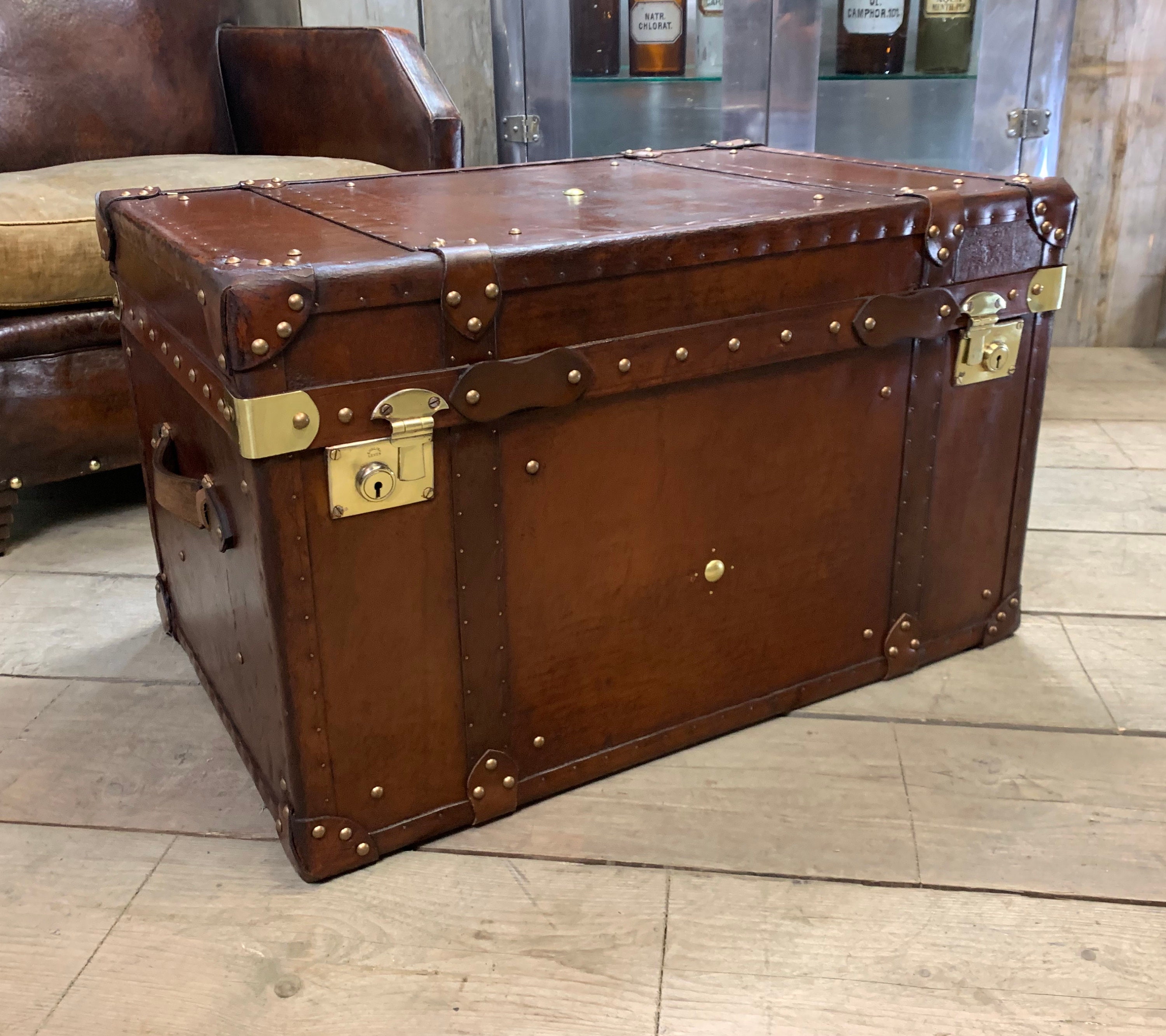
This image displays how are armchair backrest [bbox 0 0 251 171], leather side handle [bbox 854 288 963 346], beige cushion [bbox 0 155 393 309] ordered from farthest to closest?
armchair backrest [bbox 0 0 251 171] → beige cushion [bbox 0 155 393 309] → leather side handle [bbox 854 288 963 346]

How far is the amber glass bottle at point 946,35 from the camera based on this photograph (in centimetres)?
195

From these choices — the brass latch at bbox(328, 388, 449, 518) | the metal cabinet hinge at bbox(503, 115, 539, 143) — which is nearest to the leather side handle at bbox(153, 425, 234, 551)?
the brass latch at bbox(328, 388, 449, 518)

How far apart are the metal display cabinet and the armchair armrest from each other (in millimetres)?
283

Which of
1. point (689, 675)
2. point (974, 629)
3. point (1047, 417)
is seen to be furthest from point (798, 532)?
point (1047, 417)

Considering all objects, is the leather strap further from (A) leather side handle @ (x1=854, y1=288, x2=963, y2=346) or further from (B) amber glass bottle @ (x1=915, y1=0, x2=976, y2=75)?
(B) amber glass bottle @ (x1=915, y1=0, x2=976, y2=75)

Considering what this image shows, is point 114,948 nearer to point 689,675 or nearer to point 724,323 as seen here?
point 689,675

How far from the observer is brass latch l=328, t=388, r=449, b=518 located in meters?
0.85

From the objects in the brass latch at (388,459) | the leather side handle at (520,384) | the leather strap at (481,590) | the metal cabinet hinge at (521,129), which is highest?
the metal cabinet hinge at (521,129)

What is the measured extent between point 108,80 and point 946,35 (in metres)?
1.40

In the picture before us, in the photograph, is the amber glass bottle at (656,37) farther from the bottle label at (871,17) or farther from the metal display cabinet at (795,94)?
the bottle label at (871,17)

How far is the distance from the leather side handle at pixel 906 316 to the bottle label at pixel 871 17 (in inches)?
42.9

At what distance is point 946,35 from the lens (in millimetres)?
1971

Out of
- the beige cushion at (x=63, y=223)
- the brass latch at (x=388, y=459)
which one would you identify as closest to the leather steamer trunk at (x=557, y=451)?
the brass latch at (x=388, y=459)

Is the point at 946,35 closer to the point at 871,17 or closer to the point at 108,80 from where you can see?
the point at 871,17
